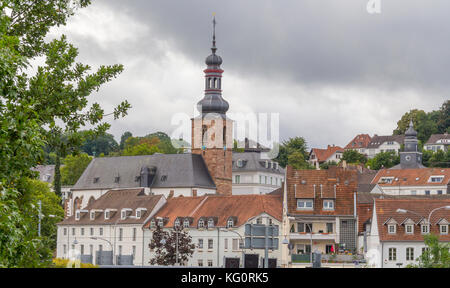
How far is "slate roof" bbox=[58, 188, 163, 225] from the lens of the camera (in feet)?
396

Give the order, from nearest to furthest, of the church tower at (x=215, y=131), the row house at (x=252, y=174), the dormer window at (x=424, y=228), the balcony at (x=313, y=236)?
the dormer window at (x=424, y=228), the balcony at (x=313, y=236), the church tower at (x=215, y=131), the row house at (x=252, y=174)

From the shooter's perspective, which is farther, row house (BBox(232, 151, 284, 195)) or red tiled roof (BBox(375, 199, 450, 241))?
row house (BBox(232, 151, 284, 195))

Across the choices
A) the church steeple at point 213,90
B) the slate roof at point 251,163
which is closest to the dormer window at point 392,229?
the church steeple at point 213,90

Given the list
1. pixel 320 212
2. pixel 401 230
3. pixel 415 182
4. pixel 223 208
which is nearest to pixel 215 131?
pixel 223 208

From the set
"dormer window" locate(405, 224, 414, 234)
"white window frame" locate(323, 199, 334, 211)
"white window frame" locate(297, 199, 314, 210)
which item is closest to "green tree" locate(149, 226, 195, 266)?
"white window frame" locate(297, 199, 314, 210)

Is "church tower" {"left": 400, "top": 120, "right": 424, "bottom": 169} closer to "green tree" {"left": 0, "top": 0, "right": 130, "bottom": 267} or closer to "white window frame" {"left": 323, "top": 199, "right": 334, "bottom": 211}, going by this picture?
"white window frame" {"left": 323, "top": 199, "right": 334, "bottom": 211}

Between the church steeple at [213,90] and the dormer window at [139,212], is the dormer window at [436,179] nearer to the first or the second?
the church steeple at [213,90]

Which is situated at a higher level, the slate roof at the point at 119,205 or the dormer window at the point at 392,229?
the slate roof at the point at 119,205

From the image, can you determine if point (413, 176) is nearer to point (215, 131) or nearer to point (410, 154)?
point (410, 154)

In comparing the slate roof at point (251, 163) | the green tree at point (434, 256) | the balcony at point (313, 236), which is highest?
the slate roof at point (251, 163)

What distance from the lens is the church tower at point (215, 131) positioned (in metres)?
153

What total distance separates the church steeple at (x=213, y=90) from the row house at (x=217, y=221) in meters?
37.3

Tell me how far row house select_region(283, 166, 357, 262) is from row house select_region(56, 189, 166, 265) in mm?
19266
